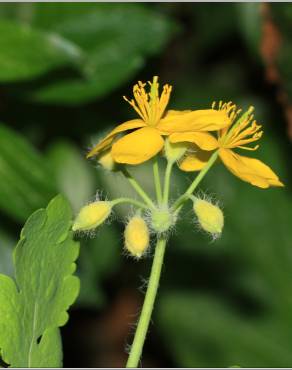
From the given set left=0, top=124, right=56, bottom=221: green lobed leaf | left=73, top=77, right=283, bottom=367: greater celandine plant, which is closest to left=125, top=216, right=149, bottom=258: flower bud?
left=73, top=77, right=283, bottom=367: greater celandine plant

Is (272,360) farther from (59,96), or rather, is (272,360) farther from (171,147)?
(171,147)

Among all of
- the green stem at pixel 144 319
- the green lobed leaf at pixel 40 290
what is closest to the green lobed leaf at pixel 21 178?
the green lobed leaf at pixel 40 290

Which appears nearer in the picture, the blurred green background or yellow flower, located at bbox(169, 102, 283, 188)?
yellow flower, located at bbox(169, 102, 283, 188)

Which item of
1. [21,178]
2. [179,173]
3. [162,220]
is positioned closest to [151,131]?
[162,220]

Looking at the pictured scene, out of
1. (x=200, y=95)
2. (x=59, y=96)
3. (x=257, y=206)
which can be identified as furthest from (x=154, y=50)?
(x=257, y=206)

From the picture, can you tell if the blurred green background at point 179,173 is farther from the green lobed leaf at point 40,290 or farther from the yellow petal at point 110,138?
the green lobed leaf at point 40,290

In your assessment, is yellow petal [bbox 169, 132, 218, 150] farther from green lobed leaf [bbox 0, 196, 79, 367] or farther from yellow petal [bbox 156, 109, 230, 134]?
green lobed leaf [bbox 0, 196, 79, 367]
